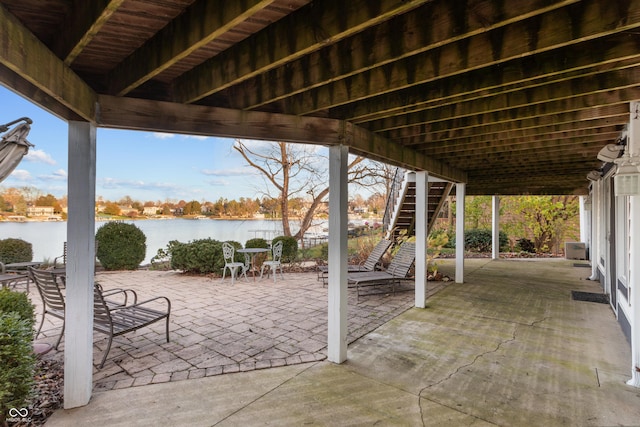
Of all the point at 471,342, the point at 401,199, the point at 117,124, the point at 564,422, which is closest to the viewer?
the point at 564,422

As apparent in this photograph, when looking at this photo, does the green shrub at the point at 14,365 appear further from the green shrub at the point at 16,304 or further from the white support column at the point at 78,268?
the green shrub at the point at 16,304

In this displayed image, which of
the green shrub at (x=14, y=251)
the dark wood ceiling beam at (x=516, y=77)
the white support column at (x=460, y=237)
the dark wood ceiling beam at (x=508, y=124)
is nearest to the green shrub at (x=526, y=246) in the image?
the white support column at (x=460, y=237)

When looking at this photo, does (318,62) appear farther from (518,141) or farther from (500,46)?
(518,141)

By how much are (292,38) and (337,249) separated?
2126mm

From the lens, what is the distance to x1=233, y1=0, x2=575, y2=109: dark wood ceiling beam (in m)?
1.68

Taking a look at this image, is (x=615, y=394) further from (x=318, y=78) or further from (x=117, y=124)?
(x=117, y=124)

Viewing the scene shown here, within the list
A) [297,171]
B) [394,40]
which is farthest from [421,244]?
[297,171]

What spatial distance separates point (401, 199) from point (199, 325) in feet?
18.1

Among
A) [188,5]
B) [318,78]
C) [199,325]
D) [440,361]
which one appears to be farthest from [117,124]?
[440,361]

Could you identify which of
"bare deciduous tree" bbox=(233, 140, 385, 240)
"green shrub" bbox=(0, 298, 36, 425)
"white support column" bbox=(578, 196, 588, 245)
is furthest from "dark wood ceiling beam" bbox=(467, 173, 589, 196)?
"green shrub" bbox=(0, 298, 36, 425)

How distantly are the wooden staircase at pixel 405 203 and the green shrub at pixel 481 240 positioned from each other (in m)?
5.18

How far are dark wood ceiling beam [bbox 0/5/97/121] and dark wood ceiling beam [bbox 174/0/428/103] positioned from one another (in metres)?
0.78

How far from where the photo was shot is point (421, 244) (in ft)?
18.6

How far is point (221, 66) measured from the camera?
2.48m
